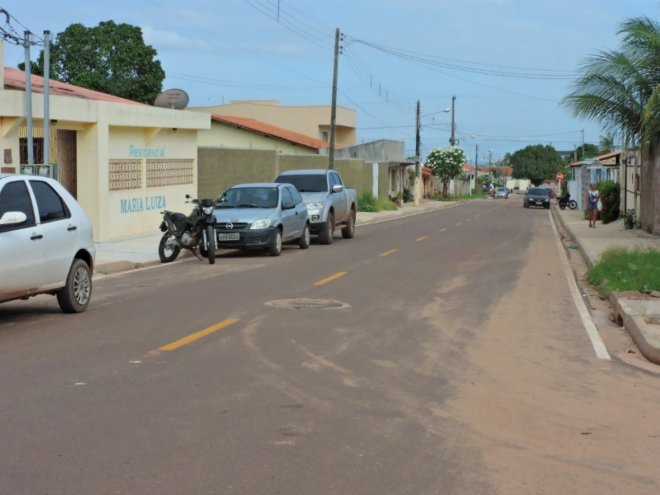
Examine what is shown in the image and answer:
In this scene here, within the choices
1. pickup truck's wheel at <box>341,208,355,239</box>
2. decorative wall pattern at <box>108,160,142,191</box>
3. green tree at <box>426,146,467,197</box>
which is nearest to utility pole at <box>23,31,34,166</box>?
decorative wall pattern at <box>108,160,142,191</box>

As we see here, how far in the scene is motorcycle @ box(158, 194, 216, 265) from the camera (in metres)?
18.9

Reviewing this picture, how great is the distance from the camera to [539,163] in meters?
154

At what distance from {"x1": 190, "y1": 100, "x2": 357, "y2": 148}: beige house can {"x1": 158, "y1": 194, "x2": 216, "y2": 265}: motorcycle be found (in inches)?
1858

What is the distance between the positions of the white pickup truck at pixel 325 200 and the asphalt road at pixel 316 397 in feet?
33.2

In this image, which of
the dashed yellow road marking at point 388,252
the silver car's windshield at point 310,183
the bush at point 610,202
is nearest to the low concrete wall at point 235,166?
the silver car's windshield at point 310,183

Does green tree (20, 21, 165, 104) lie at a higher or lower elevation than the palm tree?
higher

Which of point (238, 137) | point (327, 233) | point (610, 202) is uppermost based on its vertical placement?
point (238, 137)

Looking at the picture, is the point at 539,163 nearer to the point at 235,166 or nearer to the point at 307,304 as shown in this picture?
the point at 235,166

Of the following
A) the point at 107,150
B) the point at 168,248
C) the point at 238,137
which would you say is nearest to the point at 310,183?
the point at 107,150

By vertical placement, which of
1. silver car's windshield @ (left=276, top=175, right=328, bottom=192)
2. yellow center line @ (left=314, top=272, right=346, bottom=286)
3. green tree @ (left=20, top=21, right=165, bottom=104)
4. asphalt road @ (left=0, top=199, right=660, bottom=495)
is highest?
green tree @ (left=20, top=21, right=165, bottom=104)

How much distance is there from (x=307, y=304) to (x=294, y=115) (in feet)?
182

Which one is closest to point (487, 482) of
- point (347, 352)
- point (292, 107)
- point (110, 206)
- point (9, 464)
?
point (9, 464)

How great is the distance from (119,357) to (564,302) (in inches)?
297

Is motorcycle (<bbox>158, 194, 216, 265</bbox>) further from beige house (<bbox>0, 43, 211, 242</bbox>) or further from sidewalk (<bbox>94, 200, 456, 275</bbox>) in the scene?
beige house (<bbox>0, 43, 211, 242</bbox>)
